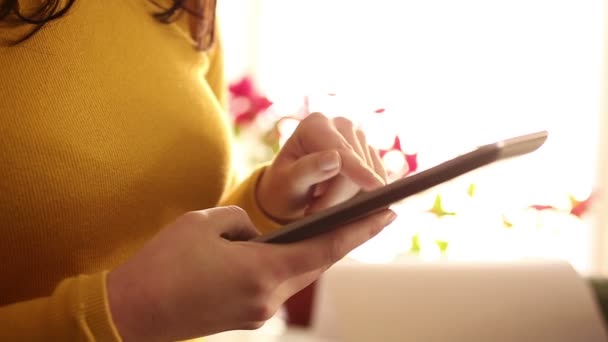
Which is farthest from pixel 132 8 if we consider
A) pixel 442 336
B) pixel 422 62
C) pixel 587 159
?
pixel 587 159

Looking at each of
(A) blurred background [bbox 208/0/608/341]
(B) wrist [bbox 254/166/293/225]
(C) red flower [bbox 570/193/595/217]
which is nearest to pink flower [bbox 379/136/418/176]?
(A) blurred background [bbox 208/0/608/341]

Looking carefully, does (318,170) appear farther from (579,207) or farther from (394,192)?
(579,207)

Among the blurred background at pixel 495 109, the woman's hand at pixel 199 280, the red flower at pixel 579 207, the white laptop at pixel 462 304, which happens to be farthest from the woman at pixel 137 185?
the red flower at pixel 579 207

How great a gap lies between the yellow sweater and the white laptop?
0.18 m

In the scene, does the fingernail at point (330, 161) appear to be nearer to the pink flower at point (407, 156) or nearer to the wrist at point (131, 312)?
the wrist at point (131, 312)

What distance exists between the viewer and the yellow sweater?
0.47 metres

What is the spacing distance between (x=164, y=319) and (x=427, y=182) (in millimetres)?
183

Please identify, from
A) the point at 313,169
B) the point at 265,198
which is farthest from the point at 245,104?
the point at 313,169

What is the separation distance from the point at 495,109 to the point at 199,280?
118 centimetres

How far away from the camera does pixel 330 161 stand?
0.50 meters

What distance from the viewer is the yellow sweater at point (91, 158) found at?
1.55 feet

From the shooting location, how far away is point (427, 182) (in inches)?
15.6

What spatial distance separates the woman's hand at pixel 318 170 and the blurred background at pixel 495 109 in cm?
61

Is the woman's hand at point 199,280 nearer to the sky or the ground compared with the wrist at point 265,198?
nearer to the sky
